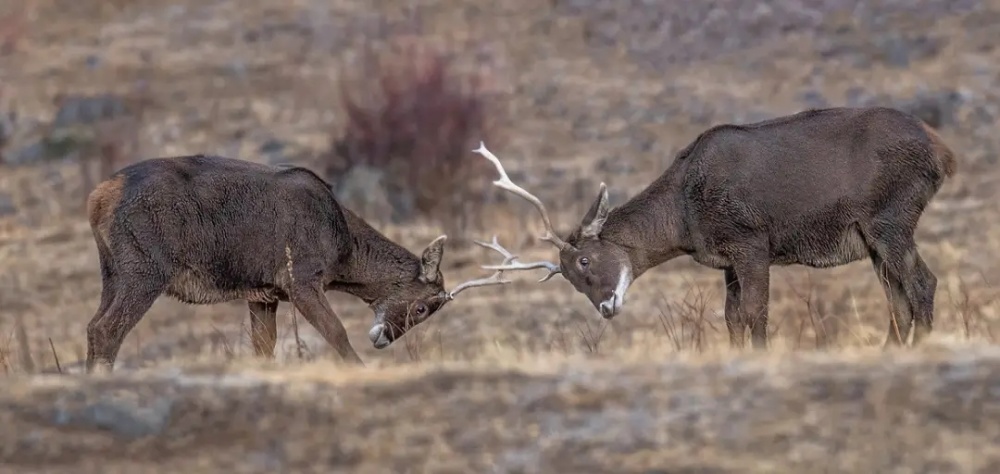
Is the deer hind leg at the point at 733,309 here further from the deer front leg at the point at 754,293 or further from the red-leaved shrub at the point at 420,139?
the red-leaved shrub at the point at 420,139

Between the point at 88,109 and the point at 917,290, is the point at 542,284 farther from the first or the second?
the point at 88,109

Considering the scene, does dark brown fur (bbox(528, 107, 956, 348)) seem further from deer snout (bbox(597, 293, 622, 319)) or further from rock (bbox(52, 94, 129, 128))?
rock (bbox(52, 94, 129, 128))

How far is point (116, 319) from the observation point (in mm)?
11344

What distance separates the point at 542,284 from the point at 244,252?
23.9ft

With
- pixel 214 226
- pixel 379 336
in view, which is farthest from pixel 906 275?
pixel 214 226

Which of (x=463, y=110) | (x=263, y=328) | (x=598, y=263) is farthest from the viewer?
(x=463, y=110)

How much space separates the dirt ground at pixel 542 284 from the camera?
26.6ft

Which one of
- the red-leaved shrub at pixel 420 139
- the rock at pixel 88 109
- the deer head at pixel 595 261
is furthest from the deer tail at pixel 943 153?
the rock at pixel 88 109

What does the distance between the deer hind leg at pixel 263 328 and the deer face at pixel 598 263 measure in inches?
87.3

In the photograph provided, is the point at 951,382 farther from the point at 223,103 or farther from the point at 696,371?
the point at 223,103

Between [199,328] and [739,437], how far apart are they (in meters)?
11.2

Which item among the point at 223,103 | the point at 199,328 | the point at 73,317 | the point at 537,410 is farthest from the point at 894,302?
the point at 223,103

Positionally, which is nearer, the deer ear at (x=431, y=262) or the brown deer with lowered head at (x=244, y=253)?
the brown deer with lowered head at (x=244, y=253)

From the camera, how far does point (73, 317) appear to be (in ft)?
61.8
